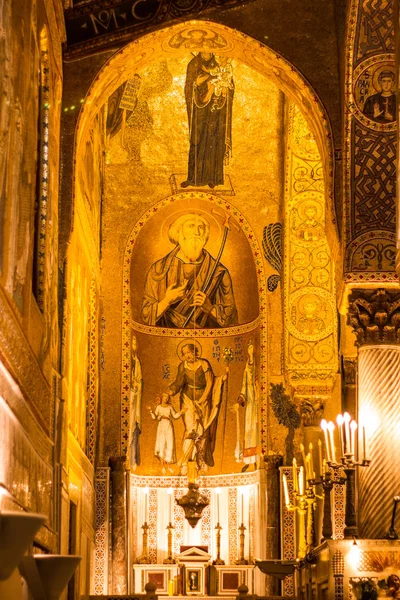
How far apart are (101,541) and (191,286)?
16.8ft

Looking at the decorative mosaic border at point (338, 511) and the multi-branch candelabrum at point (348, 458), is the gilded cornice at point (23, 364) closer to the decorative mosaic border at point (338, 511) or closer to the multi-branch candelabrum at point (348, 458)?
the multi-branch candelabrum at point (348, 458)

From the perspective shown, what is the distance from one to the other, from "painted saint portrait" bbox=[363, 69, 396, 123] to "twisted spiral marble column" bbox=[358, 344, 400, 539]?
2.71m

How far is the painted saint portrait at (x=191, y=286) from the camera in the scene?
22.5 metres

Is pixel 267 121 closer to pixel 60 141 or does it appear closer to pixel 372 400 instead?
pixel 60 141

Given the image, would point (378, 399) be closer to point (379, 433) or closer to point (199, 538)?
point (379, 433)

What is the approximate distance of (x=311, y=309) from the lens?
20.5 meters

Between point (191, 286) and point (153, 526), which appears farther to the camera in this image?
point (191, 286)

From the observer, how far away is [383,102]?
13.8 meters

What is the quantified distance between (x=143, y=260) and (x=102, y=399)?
286cm

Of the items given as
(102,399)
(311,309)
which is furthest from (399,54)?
(102,399)

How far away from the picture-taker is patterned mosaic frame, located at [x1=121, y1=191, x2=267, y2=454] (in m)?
21.4

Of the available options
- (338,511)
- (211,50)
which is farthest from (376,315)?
(338,511)

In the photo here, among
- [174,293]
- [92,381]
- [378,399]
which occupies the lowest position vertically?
[378,399]

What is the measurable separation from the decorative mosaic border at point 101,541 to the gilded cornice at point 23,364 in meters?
7.91
